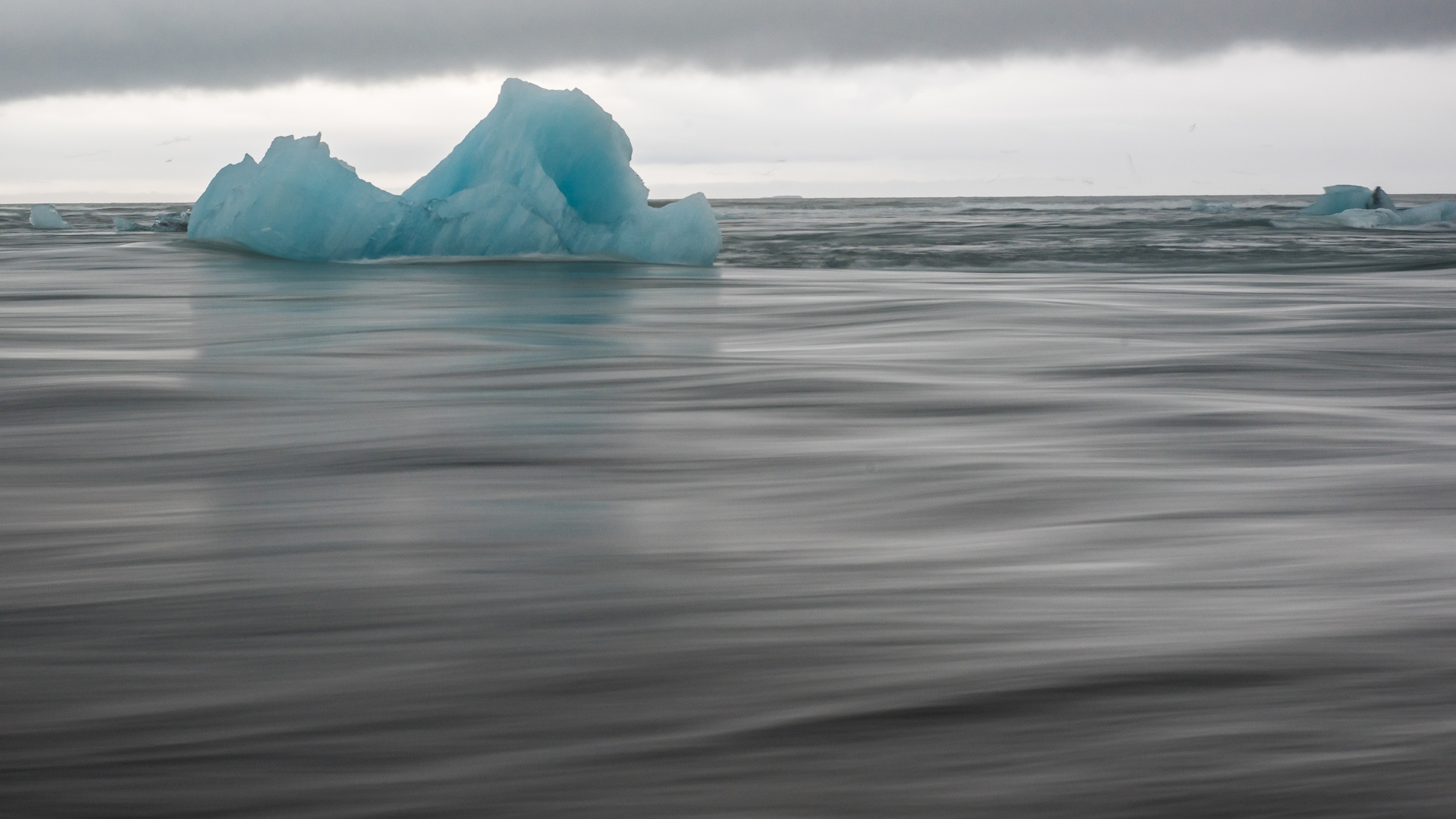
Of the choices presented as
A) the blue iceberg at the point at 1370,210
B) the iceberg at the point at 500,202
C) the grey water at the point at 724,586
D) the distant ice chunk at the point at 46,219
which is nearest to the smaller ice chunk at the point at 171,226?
the distant ice chunk at the point at 46,219

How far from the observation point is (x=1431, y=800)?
5.88ft

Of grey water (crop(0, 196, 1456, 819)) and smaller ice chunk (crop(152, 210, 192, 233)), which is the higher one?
smaller ice chunk (crop(152, 210, 192, 233))

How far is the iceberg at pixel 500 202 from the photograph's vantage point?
15.1m

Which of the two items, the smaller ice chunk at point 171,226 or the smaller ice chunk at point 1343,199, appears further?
the smaller ice chunk at point 1343,199

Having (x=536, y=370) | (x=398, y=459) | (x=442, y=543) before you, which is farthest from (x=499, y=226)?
(x=442, y=543)

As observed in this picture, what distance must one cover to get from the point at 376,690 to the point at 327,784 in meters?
0.37

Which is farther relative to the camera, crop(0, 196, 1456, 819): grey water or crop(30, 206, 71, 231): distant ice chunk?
crop(30, 206, 71, 231): distant ice chunk

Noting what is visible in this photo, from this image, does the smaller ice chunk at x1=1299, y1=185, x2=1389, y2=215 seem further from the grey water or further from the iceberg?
the grey water

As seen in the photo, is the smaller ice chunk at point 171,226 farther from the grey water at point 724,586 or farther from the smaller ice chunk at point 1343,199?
the smaller ice chunk at point 1343,199

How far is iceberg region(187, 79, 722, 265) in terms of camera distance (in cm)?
1509

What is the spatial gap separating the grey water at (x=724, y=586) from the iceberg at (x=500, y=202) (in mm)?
8414

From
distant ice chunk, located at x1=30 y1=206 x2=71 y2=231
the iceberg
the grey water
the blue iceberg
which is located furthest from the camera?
the blue iceberg

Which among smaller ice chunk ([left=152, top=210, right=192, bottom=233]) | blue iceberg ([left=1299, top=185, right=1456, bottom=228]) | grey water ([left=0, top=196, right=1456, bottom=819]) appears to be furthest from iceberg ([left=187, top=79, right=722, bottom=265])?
blue iceberg ([left=1299, top=185, right=1456, bottom=228])

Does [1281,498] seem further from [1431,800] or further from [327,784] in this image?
[327,784]
